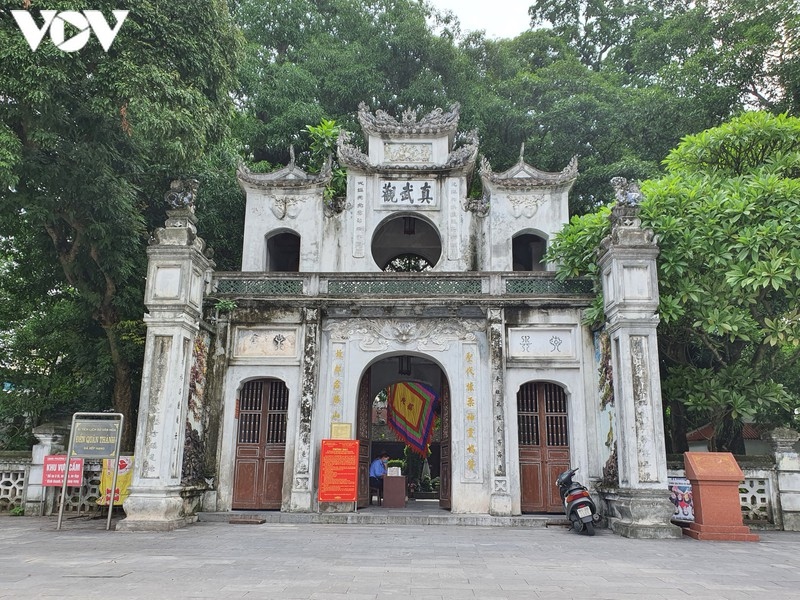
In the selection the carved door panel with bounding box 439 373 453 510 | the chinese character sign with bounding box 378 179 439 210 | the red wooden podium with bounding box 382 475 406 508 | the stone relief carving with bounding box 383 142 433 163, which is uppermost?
the stone relief carving with bounding box 383 142 433 163

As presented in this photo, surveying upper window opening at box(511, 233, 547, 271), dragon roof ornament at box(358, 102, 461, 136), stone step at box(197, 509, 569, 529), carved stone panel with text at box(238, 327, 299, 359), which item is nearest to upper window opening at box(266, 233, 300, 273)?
carved stone panel with text at box(238, 327, 299, 359)

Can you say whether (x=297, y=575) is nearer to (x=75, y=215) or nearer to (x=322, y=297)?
(x=322, y=297)

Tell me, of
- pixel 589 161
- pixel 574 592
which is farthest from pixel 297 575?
pixel 589 161

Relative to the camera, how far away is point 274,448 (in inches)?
501

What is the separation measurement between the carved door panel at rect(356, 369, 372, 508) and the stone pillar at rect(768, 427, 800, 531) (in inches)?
307

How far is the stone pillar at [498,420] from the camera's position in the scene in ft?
38.8

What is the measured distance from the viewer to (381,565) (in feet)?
22.3

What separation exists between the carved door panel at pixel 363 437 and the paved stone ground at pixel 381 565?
276 centimetres

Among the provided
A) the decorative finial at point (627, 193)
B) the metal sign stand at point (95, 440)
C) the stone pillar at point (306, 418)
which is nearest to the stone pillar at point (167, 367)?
the metal sign stand at point (95, 440)

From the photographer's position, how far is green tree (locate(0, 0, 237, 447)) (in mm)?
9914

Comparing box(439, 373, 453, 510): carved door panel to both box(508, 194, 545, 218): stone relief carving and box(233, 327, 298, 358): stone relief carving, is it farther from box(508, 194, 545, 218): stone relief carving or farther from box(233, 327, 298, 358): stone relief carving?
box(508, 194, 545, 218): stone relief carving

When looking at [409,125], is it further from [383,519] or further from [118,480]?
[118,480]

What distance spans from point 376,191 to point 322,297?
3751 millimetres

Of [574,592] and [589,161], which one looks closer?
[574,592]
